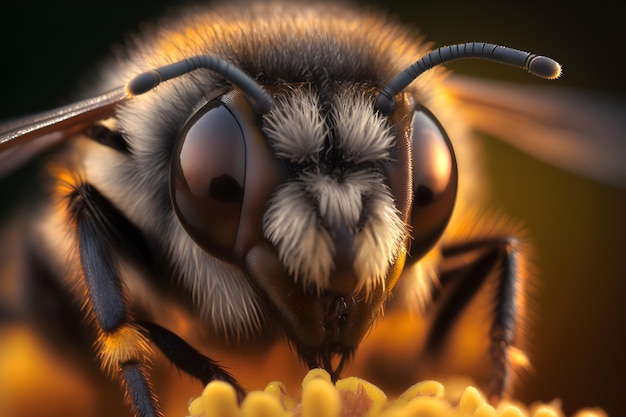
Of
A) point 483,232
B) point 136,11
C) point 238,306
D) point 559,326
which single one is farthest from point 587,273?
point 136,11

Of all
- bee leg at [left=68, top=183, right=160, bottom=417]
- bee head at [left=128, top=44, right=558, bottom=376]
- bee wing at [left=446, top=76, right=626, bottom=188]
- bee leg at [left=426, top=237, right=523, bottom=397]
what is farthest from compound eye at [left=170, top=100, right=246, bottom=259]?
bee wing at [left=446, top=76, right=626, bottom=188]

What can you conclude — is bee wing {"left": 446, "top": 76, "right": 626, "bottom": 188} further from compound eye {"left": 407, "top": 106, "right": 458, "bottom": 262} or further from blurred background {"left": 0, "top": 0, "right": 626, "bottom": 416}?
compound eye {"left": 407, "top": 106, "right": 458, "bottom": 262}

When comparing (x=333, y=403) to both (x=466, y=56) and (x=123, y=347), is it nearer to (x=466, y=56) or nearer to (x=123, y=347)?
(x=123, y=347)

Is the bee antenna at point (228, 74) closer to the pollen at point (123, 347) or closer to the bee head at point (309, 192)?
the bee head at point (309, 192)

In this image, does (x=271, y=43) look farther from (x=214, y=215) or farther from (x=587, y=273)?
(x=587, y=273)

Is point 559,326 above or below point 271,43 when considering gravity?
below

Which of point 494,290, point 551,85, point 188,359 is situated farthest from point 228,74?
point 551,85

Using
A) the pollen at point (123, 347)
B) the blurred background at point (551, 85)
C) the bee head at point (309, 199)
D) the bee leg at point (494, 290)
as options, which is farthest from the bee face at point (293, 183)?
the blurred background at point (551, 85)
